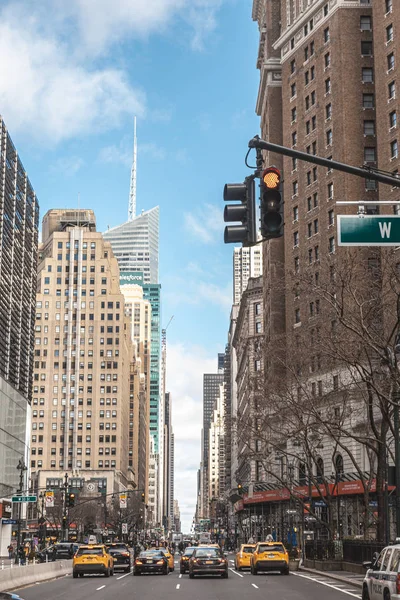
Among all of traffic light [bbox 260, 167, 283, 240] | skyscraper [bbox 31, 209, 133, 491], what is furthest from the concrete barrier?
skyscraper [bbox 31, 209, 133, 491]

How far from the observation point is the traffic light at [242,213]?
1311cm

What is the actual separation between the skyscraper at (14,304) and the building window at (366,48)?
3980 centimetres

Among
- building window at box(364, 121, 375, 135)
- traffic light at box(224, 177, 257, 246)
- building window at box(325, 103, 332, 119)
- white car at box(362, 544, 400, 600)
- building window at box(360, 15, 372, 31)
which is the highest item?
building window at box(360, 15, 372, 31)

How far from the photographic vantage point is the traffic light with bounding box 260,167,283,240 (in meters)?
13.1

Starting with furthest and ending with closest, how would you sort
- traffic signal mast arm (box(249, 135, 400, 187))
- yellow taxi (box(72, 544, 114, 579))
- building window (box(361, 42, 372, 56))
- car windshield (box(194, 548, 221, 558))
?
1. building window (box(361, 42, 372, 56))
2. yellow taxi (box(72, 544, 114, 579))
3. car windshield (box(194, 548, 221, 558))
4. traffic signal mast arm (box(249, 135, 400, 187))

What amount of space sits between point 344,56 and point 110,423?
104177 millimetres

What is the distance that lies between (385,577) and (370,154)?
69.4 metres

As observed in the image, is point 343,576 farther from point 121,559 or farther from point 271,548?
point 121,559

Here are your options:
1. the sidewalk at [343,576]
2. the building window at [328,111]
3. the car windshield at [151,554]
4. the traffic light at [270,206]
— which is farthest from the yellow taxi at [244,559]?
the building window at [328,111]

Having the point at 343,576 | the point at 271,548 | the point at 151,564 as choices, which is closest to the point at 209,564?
the point at 271,548

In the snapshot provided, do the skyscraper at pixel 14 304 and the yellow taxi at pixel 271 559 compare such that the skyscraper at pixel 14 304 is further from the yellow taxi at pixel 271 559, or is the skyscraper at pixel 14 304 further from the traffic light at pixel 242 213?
the traffic light at pixel 242 213

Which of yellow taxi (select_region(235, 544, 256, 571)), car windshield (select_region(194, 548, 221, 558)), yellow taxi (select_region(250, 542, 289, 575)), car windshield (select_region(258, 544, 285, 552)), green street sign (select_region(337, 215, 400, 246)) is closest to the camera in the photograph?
green street sign (select_region(337, 215, 400, 246))

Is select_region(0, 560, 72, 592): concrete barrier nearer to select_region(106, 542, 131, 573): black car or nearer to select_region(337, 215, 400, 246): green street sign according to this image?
select_region(106, 542, 131, 573): black car

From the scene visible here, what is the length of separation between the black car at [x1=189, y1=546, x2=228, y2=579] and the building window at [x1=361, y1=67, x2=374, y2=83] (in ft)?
190
